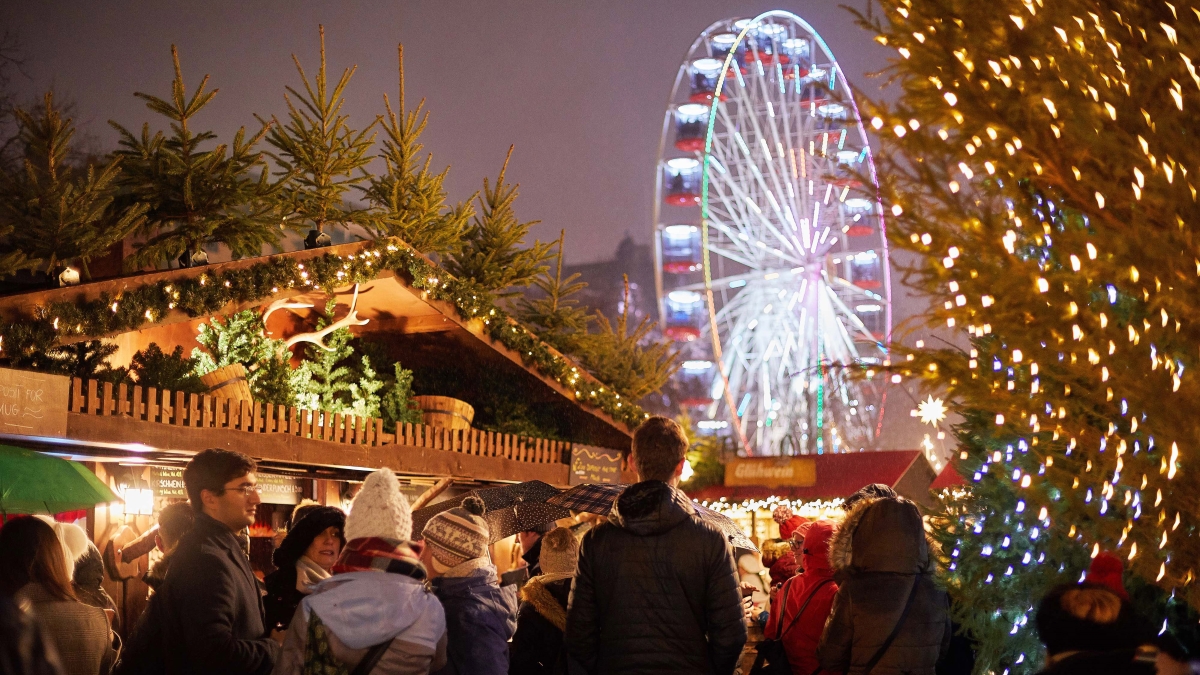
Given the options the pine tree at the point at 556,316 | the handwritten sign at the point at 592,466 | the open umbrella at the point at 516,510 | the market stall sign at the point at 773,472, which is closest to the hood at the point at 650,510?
the open umbrella at the point at 516,510

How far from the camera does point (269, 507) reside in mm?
11695

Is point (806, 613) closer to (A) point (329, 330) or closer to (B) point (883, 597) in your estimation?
(B) point (883, 597)

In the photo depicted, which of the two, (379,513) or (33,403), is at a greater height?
(33,403)

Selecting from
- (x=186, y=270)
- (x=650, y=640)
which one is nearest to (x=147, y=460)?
(x=186, y=270)

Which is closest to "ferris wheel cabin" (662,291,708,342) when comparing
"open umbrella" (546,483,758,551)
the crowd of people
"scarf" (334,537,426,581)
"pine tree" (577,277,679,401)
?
"pine tree" (577,277,679,401)

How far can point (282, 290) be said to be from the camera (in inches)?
413

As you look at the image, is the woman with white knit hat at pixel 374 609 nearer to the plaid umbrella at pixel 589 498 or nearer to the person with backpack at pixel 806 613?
the person with backpack at pixel 806 613

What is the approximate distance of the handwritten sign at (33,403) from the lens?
7.30m

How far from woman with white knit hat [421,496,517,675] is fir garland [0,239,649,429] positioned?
4446 millimetres

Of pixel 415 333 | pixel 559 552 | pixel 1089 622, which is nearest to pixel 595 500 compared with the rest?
pixel 559 552

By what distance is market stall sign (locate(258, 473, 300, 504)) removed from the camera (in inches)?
440

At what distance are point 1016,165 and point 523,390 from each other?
10.2 meters

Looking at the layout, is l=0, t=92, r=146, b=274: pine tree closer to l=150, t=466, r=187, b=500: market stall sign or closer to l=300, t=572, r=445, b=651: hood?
l=150, t=466, r=187, b=500: market stall sign

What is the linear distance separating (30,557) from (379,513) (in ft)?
4.08
